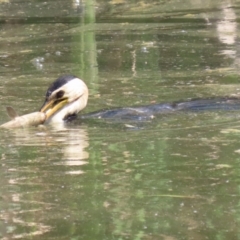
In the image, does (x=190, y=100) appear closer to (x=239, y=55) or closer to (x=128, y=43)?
(x=239, y=55)

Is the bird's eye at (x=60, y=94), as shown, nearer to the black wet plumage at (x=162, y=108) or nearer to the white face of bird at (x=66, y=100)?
the white face of bird at (x=66, y=100)

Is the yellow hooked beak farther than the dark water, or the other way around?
the yellow hooked beak

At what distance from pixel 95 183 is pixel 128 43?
604 cm

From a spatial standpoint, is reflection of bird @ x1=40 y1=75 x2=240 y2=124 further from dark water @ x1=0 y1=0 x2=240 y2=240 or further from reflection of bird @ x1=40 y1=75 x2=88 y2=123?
dark water @ x1=0 y1=0 x2=240 y2=240

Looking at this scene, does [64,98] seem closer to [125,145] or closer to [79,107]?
[79,107]

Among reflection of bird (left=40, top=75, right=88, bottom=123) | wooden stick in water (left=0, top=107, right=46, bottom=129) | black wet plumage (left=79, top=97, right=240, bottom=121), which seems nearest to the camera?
wooden stick in water (left=0, top=107, right=46, bottom=129)

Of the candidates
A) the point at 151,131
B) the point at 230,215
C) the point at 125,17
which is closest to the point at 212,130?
the point at 151,131

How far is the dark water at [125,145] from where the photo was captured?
11.8 feet

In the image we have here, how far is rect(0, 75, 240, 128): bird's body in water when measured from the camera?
611 cm

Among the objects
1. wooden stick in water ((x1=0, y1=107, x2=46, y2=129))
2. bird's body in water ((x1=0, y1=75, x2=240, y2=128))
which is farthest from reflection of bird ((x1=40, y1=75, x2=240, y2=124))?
wooden stick in water ((x1=0, y1=107, x2=46, y2=129))

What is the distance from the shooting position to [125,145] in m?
5.08

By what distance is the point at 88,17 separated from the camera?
12.3 m

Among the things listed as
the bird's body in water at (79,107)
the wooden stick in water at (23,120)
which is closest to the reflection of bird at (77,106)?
the bird's body in water at (79,107)

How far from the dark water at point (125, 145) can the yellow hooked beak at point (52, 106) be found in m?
0.23
